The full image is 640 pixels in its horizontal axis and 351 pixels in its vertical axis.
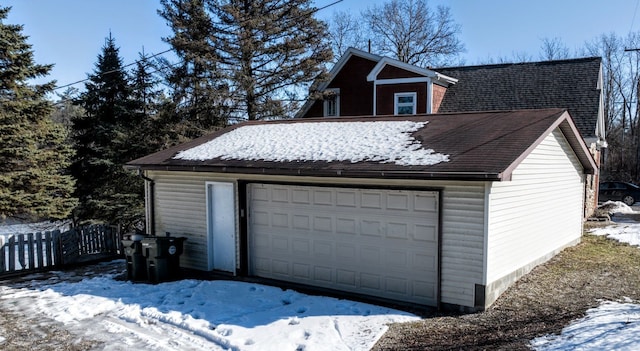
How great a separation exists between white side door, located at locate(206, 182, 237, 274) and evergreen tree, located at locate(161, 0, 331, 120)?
11313 mm

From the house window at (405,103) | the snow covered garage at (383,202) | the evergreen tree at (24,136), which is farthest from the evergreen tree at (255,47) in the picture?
the snow covered garage at (383,202)

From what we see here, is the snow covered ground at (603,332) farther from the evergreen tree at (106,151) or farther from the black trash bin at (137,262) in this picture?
the evergreen tree at (106,151)

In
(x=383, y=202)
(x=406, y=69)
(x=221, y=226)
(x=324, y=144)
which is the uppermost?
(x=406, y=69)

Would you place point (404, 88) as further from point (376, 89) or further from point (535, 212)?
point (535, 212)

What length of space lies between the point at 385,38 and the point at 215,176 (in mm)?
32593

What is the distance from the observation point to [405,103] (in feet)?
66.1

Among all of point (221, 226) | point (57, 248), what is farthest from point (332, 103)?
point (57, 248)

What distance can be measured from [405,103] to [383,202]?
12.3 metres

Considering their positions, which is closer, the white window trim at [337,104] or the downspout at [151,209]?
the downspout at [151,209]

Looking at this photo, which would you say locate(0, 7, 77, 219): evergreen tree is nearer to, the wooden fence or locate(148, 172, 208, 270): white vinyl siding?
the wooden fence

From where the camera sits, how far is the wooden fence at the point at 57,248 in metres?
11.2

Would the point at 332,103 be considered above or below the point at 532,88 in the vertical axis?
below

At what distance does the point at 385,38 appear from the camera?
40062mm

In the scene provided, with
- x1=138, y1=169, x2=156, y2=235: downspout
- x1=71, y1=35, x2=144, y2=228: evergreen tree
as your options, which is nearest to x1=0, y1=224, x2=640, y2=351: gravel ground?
x1=138, y1=169, x2=156, y2=235: downspout
